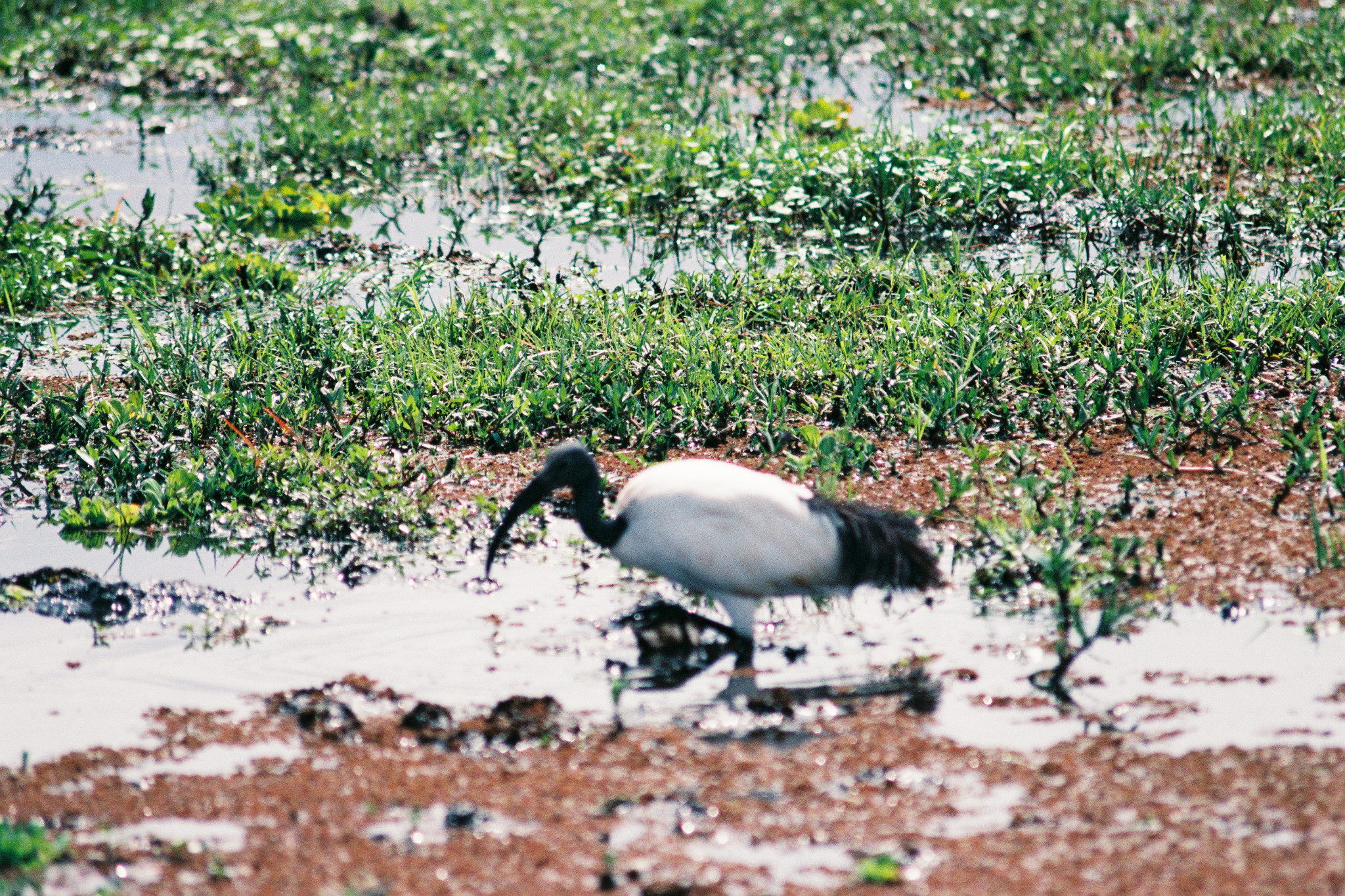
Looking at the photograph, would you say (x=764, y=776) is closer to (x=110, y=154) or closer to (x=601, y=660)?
(x=601, y=660)

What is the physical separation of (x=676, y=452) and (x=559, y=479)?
103 cm

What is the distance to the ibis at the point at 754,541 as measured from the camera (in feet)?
13.9

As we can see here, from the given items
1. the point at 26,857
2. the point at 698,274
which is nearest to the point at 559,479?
the point at 26,857

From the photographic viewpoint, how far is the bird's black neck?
14.6ft

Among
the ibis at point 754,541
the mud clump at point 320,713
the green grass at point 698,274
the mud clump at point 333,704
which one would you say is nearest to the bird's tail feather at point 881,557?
the ibis at point 754,541

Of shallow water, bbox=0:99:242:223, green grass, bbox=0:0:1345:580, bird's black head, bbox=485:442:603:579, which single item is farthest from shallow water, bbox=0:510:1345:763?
shallow water, bbox=0:99:242:223

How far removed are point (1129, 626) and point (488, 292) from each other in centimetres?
391

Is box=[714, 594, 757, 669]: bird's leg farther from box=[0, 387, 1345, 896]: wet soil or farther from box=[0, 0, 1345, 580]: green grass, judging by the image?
box=[0, 0, 1345, 580]: green grass

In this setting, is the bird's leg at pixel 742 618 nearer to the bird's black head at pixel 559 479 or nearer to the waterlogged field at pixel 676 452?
the waterlogged field at pixel 676 452

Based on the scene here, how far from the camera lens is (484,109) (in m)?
9.52

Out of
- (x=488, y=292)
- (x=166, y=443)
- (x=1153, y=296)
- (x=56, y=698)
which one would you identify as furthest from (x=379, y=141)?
(x=56, y=698)

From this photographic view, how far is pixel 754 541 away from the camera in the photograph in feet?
13.9

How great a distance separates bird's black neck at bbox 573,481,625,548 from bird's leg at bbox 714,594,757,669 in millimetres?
393

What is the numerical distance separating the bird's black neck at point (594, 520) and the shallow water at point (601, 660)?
0.81 feet
